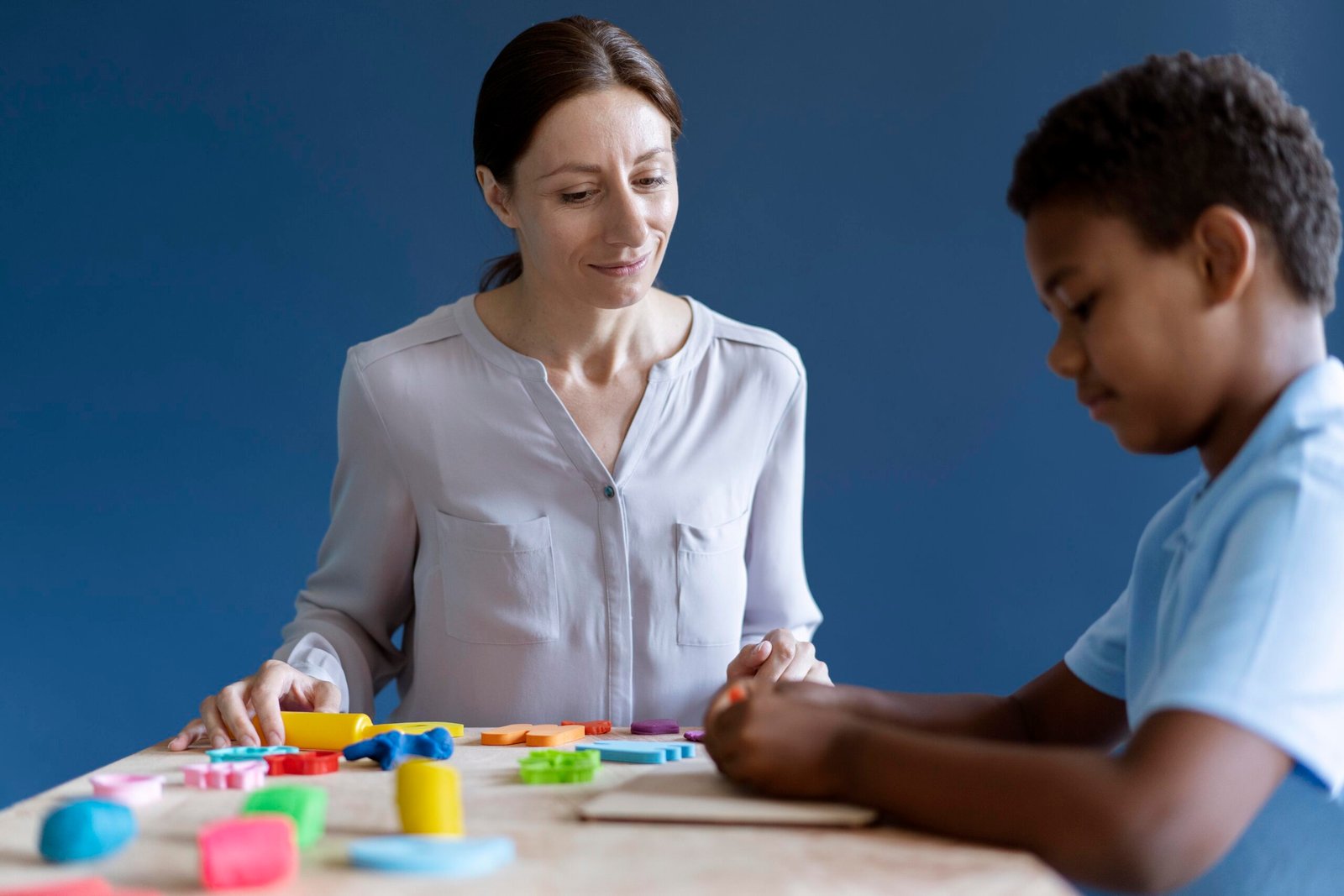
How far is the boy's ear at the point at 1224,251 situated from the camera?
72 centimetres

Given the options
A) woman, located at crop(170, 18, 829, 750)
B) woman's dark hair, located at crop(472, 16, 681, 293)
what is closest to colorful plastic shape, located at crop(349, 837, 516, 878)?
woman, located at crop(170, 18, 829, 750)

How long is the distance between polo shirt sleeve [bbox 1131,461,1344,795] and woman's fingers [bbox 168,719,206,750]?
2.57ft

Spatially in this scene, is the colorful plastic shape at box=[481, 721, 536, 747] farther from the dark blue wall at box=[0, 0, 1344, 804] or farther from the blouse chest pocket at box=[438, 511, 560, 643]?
the dark blue wall at box=[0, 0, 1344, 804]

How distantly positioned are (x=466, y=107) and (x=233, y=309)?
1.93 ft

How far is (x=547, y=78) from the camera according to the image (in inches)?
56.7

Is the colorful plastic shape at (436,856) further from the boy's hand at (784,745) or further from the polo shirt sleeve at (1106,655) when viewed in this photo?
the polo shirt sleeve at (1106,655)

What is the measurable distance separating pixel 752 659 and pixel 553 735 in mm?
204

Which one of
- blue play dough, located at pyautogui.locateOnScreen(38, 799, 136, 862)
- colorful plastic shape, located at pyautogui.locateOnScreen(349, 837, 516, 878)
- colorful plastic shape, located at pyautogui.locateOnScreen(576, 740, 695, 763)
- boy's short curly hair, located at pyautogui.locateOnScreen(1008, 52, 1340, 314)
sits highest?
boy's short curly hair, located at pyautogui.locateOnScreen(1008, 52, 1340, 314)

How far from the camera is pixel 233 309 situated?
2.37m

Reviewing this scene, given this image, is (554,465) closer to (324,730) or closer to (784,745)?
(324,730)


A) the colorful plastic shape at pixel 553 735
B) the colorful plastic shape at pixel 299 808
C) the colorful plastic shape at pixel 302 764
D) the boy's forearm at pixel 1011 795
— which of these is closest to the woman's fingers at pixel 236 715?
the colorful plastic shape at pixel 302 764

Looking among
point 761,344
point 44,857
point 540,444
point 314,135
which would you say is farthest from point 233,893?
point 314,135

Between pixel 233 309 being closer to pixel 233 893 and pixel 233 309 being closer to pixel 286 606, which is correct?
pixel 286 606

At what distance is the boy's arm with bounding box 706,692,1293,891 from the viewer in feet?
1.90
